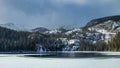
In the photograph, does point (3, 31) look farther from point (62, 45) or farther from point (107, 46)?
point (107, 46)

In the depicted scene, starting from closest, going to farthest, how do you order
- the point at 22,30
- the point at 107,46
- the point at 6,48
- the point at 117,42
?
the point at 107,46 < the point at 117,42 < the point at 6,48 < the point at 22,30

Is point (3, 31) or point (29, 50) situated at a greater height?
Answer: point (3, 31)

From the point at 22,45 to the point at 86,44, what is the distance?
7896mm

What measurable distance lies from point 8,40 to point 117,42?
13595 millimetres

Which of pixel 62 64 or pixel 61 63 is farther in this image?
pixel 61 63

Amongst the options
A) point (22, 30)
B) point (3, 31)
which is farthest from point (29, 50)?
point (22, 30)

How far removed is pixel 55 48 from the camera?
39969 mm

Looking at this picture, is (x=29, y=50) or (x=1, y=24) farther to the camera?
(x=1, y=24)

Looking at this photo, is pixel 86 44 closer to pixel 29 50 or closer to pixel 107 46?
pixel 107 46

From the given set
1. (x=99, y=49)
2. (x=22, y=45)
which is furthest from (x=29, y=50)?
(x=99, y=49)

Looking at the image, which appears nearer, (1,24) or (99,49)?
(99,49)

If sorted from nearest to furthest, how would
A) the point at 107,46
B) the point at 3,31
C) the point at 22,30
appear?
the point at 107,46
the point at 3,31
the point at 22,30

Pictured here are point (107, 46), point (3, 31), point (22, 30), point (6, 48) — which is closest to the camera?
point (107, 46)

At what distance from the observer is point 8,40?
40.3 m
